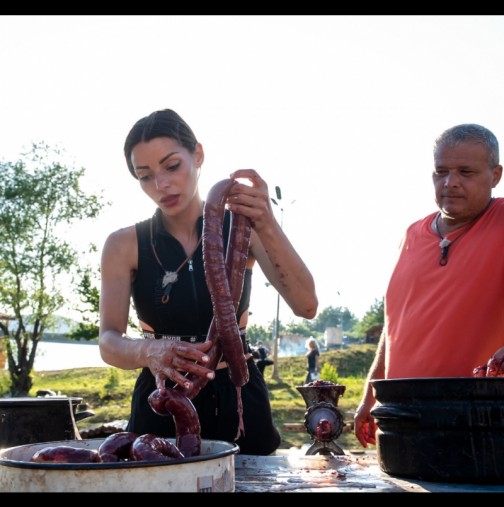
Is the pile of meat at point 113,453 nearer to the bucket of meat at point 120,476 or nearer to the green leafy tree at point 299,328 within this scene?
the bucket of meat at point 120,476

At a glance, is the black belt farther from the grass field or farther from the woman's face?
the grass field

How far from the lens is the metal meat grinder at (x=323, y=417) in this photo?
4.06 m

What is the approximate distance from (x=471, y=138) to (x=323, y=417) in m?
1.78

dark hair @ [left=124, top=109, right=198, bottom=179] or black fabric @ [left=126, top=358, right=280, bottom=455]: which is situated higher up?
dark hair @ [left=124, top=109, right=198, bottom=179]

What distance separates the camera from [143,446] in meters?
1.81

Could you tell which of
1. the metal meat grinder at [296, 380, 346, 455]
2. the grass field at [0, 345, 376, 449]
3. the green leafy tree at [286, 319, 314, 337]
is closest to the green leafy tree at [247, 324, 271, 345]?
the green leafy tree at [286, 319, 314, 337]

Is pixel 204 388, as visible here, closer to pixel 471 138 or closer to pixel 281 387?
pixel 471 138

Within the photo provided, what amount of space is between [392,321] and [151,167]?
1.84 m

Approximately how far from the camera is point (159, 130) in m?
2.96

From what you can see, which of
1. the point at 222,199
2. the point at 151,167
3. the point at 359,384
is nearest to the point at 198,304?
the point at 151,167

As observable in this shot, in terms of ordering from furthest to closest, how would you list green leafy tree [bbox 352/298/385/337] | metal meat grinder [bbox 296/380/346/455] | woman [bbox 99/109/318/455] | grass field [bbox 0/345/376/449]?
green leafy tree [bbox 352/298/385/337] < grass field [bbox 0/345/376/449] < metal meat grinder [bbox 296/380/346/455] < woman [bbox 99/109/318/455]

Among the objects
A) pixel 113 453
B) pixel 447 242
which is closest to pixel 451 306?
pixel 447 242

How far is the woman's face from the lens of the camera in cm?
294

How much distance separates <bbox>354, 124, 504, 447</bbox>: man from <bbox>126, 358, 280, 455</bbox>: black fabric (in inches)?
39.4
